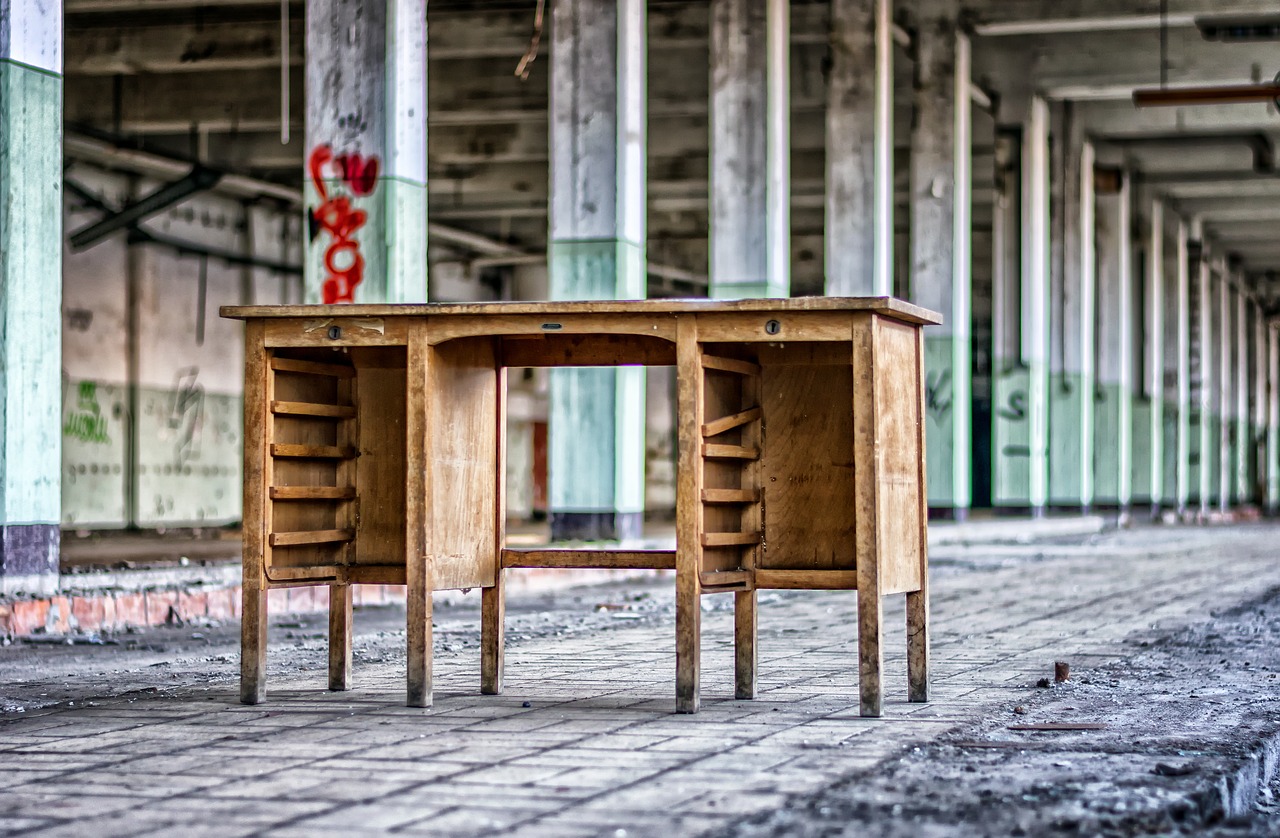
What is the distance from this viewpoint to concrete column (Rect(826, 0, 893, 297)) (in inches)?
986

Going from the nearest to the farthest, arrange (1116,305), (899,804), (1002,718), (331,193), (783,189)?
(899,804) → (1002,718) → (331,193) → (783,189) → (1116,305)

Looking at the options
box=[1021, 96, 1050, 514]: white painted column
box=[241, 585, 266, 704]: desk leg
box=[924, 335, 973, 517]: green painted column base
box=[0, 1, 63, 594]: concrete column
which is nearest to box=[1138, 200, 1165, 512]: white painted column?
box=[1021, 96, 1050, 514]: white painted column

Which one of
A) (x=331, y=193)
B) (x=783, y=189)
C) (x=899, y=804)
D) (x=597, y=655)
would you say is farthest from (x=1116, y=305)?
(x=899, y=804)

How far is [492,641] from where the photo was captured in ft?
24.0

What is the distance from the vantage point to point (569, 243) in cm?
1761

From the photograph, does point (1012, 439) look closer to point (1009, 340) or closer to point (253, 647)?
point (1009, 340)

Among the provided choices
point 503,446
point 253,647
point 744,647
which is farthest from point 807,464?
point 253,647

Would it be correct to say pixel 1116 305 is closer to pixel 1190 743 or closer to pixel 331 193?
pixel 331 193

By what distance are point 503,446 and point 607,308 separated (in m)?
1.34

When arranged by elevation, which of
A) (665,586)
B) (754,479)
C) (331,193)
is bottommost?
(665,586)

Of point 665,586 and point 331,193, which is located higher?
point 331,193

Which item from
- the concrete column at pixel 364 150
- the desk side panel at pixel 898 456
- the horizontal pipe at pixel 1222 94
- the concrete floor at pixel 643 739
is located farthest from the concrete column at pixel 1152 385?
the desk side panel at pixel 898 456

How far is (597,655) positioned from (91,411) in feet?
70.9

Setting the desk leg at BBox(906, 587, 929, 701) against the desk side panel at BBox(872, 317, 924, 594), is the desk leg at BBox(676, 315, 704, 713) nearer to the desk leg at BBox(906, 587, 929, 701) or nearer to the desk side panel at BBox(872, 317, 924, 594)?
the desk side panel at BBox(872, 317, 924, 594)
